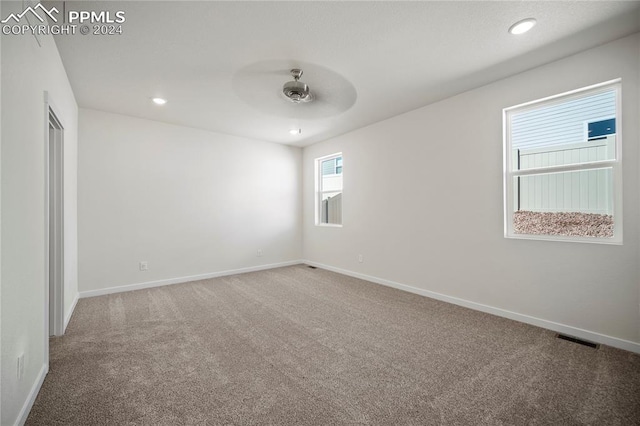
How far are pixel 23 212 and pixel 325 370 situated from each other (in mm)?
2108

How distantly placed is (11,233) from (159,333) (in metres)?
1.58

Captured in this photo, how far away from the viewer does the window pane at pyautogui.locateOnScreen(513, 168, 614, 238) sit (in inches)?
94.8

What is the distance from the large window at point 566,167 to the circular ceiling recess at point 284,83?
72.2 inches

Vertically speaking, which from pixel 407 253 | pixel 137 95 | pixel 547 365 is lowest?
pixel 547 365

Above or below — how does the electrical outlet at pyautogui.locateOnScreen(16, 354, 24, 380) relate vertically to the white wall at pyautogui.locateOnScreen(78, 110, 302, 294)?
below

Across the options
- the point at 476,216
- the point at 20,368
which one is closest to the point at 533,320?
the point at 476,216

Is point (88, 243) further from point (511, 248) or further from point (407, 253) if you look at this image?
point (511, 248)

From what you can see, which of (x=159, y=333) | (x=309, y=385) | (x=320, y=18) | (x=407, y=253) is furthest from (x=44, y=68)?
(x=407, y=253)

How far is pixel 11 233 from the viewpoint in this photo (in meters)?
1.39

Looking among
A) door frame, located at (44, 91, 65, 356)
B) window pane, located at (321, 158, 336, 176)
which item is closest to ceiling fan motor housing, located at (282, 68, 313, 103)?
door frame, located at (44, 91, 65, 356)

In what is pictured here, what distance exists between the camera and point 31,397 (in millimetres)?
1602

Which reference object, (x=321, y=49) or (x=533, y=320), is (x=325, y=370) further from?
(x=321, y=49)

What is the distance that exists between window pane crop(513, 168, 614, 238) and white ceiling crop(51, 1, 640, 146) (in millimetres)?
1129

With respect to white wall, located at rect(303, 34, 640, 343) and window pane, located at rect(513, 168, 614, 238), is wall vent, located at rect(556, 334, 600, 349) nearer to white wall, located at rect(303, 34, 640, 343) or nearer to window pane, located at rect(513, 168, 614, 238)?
white wall, located at rect(303, 34, 640, 343)
